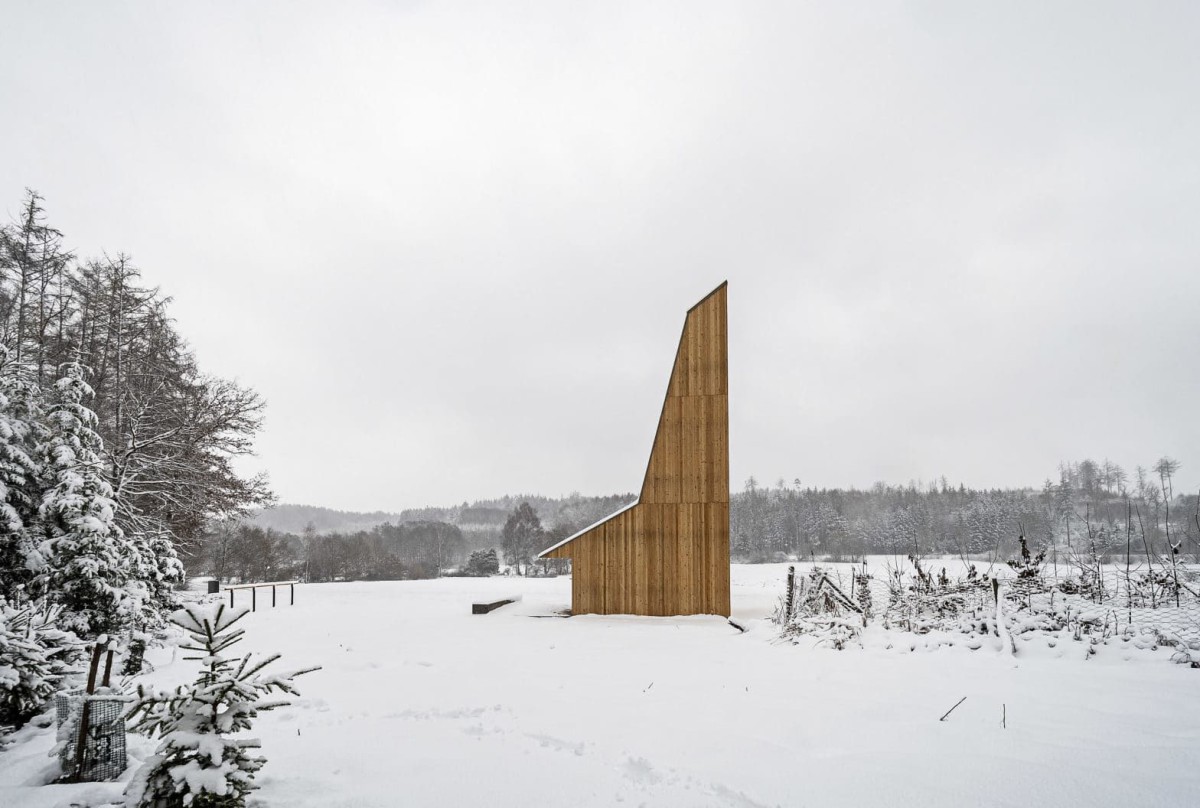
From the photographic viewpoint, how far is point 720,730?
4.43 m

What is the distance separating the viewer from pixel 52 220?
12.5 meters

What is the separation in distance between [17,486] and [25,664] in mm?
1432

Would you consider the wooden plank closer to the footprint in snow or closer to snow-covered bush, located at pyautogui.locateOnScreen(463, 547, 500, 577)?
the footprint in snow

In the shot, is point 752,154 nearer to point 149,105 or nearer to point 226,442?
point 149,105

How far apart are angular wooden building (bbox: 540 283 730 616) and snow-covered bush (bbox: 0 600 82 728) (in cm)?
849

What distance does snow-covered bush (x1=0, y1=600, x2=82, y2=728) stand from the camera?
3.85 metres

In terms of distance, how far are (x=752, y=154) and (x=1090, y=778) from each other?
1518 cm

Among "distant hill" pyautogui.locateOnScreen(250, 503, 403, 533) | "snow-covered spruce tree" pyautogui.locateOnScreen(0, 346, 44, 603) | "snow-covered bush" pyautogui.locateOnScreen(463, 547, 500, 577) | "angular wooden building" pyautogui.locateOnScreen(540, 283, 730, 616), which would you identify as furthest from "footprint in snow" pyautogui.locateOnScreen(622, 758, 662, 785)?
"distant hill" pyautogui.locateOnScreen(250, 503, 403, 533)

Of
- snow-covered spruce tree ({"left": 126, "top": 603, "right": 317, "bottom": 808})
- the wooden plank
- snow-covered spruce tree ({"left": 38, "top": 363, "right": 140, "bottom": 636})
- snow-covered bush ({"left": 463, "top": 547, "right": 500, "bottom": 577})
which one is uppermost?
snow-covered spruce tree ({"left": 38, "top": 363, "right": 140, "bottom": 636})

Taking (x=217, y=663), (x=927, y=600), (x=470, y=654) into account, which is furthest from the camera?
(x=927, y=600)

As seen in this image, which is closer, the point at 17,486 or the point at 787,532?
the point at 17,486

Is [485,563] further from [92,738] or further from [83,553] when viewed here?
[92,738]

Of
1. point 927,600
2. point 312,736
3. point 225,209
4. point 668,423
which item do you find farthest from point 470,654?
point 225,209

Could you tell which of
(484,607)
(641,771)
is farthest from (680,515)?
(641,771)
